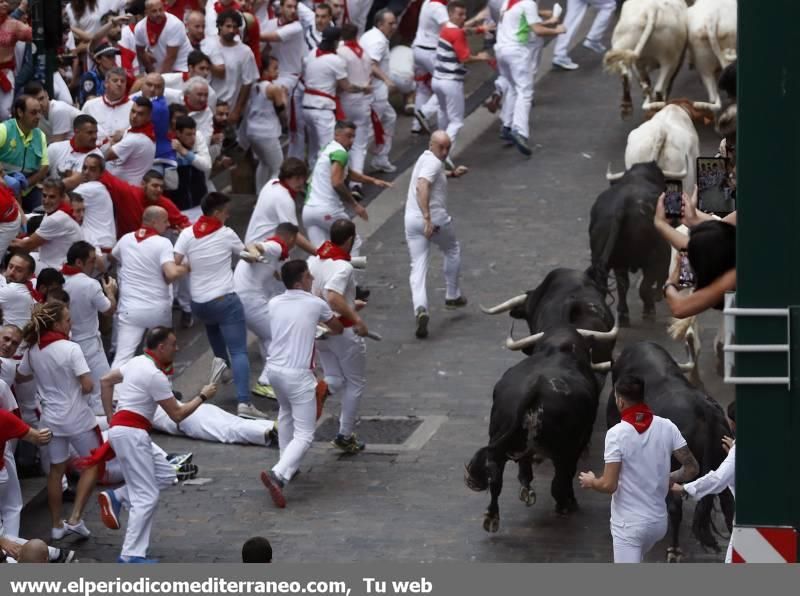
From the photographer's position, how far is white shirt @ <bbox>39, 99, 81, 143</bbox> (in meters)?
16.5

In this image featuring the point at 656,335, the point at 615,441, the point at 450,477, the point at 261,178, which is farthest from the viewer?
the point at 261,178

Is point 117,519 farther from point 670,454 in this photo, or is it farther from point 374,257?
point 374,257

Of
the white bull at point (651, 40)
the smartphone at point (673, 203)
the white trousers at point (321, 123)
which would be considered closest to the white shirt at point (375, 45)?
the white trousers at point (321, 123)

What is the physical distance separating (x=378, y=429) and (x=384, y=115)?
7013mm

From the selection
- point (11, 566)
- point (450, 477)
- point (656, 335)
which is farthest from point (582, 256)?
point (11, 566)

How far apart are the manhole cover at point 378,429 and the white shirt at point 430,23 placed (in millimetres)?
7772

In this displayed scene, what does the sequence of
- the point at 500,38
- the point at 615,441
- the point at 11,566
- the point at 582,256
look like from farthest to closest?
1. the point at 500,38
2. the point at 582,256
3. the point at 615,441
4. the point at 11,566

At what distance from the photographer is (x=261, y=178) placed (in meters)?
20.2

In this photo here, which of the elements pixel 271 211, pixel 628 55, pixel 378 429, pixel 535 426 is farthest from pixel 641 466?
pixel 628 55

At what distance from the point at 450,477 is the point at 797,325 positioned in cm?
779

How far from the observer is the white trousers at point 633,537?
10.5 m

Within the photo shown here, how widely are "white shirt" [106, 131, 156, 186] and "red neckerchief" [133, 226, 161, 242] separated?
62.7 inches

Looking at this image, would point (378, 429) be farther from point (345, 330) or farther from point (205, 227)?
point (205, 227)

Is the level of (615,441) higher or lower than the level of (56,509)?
higher
